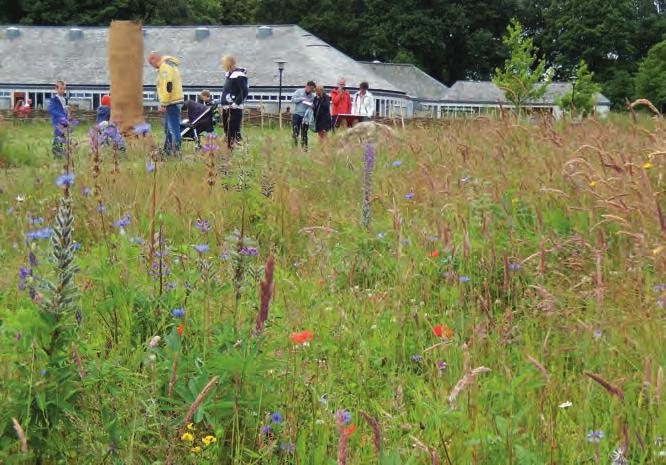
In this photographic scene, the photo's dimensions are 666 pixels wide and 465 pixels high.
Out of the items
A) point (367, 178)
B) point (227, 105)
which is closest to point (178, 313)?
point (367, 178)

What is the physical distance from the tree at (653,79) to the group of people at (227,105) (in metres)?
47.2

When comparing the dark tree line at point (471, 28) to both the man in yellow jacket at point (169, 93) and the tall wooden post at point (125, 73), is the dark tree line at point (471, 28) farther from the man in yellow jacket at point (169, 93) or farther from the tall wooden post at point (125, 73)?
the man in yellow jacket at point (169, 93)

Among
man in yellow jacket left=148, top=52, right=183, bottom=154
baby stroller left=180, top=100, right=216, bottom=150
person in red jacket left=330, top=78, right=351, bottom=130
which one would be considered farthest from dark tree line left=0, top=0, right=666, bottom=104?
man in yellow jacket left=148, top=52, right=183, bottom=154

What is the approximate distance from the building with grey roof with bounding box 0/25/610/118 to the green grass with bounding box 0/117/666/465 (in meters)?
44.8

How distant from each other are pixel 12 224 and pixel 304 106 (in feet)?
37.8

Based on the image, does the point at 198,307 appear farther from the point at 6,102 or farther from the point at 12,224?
the point at 6,102

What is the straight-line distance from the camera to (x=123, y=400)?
88.4 inches

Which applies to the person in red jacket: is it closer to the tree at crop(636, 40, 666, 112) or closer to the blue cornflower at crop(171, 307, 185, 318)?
the blue cornflower at crop(171, 307, 185, 318)

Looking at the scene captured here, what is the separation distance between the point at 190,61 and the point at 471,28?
2924cm

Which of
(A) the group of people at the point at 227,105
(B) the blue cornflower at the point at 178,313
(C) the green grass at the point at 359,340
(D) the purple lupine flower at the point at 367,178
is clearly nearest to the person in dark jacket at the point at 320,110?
(A) the group of people at the point at 227,105

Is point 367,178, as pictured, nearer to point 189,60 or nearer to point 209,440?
point 209,440

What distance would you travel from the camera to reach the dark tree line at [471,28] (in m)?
67.7

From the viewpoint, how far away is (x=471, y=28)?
71.1 m

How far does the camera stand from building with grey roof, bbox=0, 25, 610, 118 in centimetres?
5059
